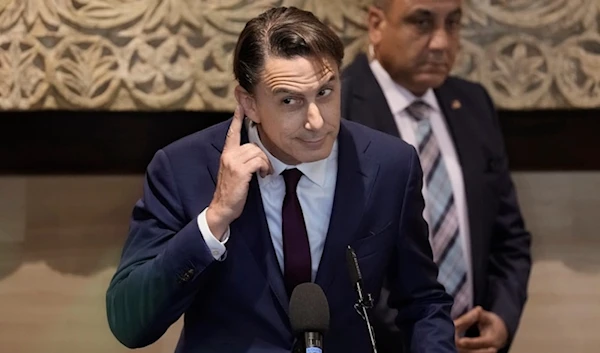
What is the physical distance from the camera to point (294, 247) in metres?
1.73

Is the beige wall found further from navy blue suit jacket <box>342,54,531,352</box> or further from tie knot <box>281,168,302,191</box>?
tie knot <box>281,168,302,191</box>

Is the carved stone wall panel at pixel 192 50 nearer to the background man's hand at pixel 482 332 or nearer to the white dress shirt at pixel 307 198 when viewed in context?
the background man's hand at pixel 482 332

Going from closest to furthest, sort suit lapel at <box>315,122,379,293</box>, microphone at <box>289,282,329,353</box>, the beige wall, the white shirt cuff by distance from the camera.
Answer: microphone at <box>289,282,329,353</box> → the white shirt cuff → suit lapel at <box>315,122,379,293</box> → the beige wall

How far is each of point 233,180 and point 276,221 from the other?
168 mm

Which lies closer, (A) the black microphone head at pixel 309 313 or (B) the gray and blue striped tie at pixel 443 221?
(A) the black microphone head at pixel 309 313

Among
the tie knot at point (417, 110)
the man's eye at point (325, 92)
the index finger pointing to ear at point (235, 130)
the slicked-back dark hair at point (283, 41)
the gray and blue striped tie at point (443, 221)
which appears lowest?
the gray and blue striped tie at point (443, 221)

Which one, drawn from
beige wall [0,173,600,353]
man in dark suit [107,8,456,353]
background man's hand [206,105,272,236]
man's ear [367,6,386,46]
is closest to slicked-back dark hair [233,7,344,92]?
man in dark suit [107,8,456,353]

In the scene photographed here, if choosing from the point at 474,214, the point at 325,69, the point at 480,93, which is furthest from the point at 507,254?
the point at 325,69

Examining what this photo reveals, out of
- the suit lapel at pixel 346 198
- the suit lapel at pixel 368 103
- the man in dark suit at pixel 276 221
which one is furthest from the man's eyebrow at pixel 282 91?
the suit lapel at pixel 368 103

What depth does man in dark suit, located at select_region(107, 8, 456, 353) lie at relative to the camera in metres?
1.65

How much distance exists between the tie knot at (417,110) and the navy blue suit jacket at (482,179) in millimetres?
76

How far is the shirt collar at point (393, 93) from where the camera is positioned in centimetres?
239

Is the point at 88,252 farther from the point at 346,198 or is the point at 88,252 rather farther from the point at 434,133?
the point at 346,198

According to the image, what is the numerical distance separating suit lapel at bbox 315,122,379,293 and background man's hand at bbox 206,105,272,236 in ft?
0.53
